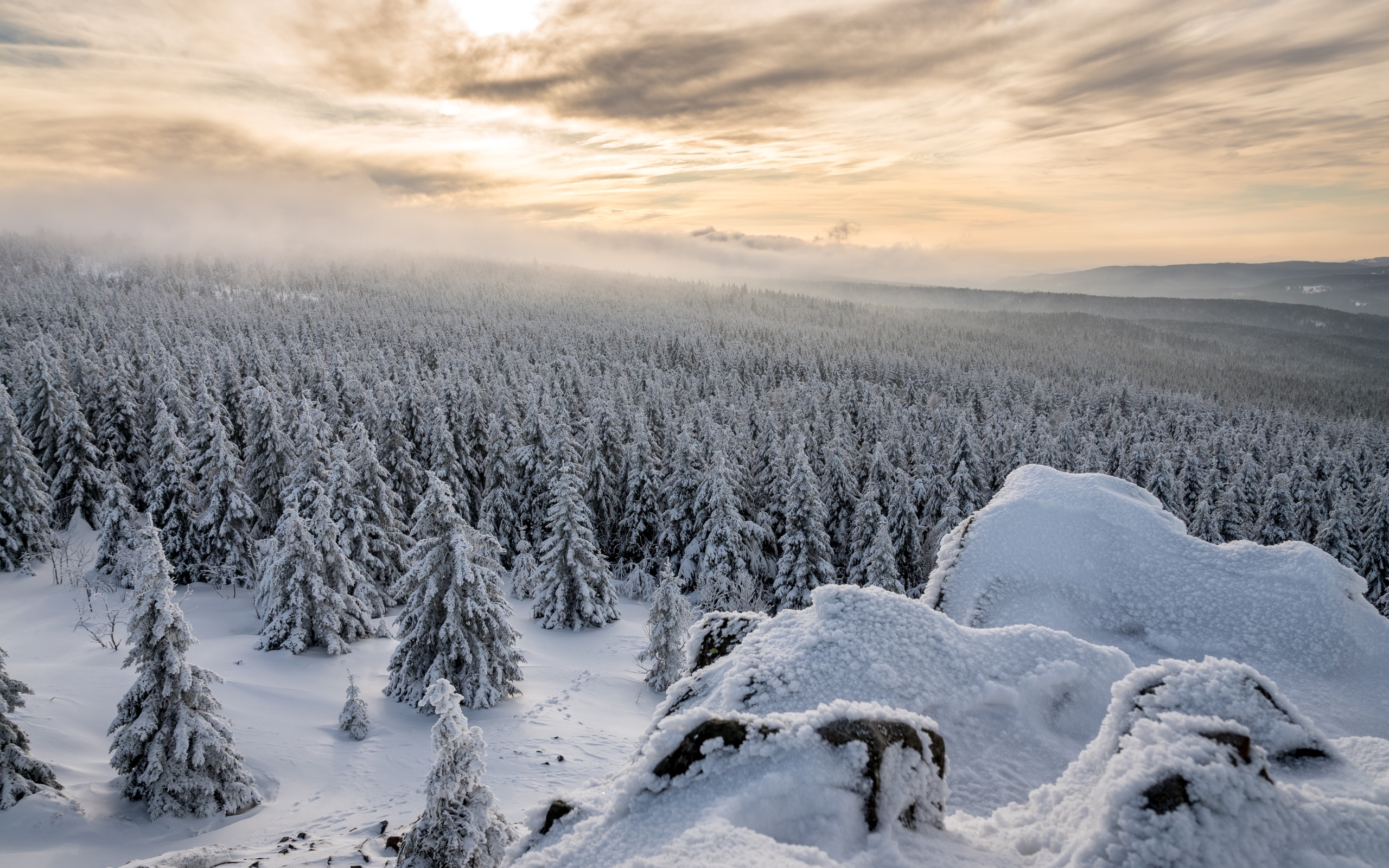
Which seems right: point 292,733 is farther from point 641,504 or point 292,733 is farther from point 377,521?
point 641,504

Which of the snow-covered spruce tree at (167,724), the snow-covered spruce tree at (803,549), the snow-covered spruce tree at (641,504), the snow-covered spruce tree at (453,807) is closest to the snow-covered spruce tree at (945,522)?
the snow-covered spruce tree at (803,549)

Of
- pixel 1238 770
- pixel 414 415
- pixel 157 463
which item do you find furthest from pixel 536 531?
pixel 1238 770

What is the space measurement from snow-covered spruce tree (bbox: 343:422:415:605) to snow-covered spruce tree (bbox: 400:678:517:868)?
878 inches

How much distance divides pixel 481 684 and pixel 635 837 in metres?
19.3

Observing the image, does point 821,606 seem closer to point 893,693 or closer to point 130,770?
point 893,693

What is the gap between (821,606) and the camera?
617 centimetres

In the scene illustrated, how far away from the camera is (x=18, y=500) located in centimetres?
3297

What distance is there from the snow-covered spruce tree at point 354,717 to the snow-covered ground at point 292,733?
297mm

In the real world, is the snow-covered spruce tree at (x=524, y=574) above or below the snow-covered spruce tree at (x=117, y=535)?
below

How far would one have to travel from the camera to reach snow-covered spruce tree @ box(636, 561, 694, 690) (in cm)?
2491

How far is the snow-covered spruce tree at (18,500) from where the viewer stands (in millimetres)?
32375

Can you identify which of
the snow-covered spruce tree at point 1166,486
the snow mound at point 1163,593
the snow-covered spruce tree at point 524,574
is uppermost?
the snow mound at point 1163,593

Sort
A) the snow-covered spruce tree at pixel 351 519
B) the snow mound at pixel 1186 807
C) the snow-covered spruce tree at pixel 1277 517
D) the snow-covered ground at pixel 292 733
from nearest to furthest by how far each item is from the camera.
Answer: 1. the snow mound at pixel 1186 807
2. the snow-covered ground at pixel 292 733
3. the snow-covered spruce tree at pixel 351 519
4. the snow-covered spruce tree at pixel 1277 517

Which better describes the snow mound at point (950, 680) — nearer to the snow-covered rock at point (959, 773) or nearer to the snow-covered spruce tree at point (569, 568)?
the snow-covered rock at point (959, 773)
